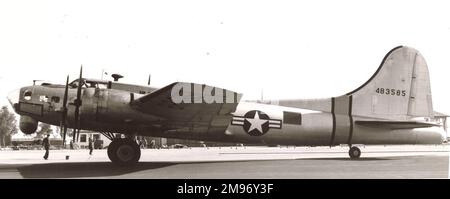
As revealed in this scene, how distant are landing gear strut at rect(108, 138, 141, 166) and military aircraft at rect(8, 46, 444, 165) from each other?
0.03 meters

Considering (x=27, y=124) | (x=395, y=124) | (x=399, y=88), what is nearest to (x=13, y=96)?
(x=27, y=124)

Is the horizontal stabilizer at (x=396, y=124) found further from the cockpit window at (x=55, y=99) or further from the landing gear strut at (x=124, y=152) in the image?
the cockpit window at (x=55, y=99)

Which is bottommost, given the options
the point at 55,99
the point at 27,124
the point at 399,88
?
the point at 27,124

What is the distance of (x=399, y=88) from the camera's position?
14.0 metres

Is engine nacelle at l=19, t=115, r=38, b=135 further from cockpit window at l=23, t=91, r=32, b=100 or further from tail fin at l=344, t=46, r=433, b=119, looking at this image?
tail fin at l=344, t=46, r=433, b=119

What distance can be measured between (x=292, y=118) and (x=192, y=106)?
393 centimetres

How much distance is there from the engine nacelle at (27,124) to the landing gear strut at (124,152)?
6.89ft

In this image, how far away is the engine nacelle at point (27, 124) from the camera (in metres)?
10.5

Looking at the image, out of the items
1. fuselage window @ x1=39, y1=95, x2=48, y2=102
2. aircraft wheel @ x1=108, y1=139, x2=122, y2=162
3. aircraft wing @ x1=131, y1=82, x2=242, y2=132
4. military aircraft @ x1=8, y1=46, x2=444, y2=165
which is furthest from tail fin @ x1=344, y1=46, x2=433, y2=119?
fuselage window @ x1=39, y1=95, x2=48, y2=102

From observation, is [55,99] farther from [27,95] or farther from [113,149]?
[113,149]

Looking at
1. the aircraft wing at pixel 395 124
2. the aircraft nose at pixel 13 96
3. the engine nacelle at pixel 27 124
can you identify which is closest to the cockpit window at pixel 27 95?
the aircraft nose at pixel 13 96

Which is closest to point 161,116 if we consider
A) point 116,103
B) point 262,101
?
point 116,103
